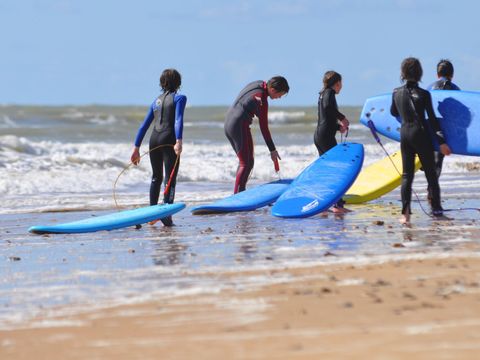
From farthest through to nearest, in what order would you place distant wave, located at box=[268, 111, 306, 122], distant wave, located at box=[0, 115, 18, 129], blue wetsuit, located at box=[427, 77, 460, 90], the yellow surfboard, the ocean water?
distant wave, located at box=[268, 111, 306, 122]
distant wave, located at box=[0, 115, 18, 129]
the yellow surfboard
blue wetsuit, located at box=[427, 77, 460, 90]
the ocean water

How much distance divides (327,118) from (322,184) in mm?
631

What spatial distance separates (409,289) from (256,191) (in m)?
4.83

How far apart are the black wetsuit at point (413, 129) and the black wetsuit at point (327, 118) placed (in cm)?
129

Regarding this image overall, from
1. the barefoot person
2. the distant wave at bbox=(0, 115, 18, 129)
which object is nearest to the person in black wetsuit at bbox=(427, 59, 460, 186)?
the barefoot person

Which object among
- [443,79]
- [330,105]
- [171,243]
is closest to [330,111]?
[330,105]

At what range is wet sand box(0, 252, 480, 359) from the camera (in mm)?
3904

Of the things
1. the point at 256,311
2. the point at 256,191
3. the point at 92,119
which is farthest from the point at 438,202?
the point at 92,119

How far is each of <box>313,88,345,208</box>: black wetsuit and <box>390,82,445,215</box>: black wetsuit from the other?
1293mm

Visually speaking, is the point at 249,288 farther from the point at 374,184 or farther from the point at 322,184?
the point at 374,184

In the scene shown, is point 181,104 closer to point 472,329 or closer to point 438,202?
point 438,202

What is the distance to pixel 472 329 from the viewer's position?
409cm

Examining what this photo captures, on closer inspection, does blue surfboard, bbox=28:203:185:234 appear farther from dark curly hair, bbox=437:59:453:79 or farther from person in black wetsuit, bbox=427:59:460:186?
dark curly hair, bbox=437:59:453:79

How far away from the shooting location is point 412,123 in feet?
25.9

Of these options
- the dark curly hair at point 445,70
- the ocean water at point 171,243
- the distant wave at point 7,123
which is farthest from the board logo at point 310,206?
the distant wave at point 7,123
